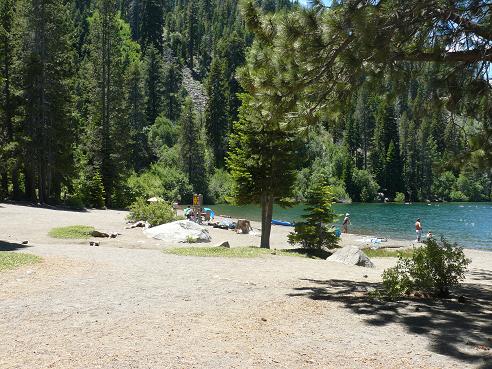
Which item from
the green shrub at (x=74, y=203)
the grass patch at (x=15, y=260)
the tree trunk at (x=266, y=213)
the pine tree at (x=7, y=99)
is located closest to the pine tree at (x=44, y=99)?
the pine tree at (x=7, y=99)

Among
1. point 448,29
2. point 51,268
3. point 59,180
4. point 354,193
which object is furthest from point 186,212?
point 354,193

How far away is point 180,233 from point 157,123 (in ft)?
261

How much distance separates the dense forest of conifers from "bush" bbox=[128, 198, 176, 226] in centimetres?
844

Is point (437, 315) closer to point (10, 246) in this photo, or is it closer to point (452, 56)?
point (452, 56)

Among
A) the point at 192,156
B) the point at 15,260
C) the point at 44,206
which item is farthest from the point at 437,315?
the point at 192,156

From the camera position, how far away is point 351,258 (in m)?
17.7

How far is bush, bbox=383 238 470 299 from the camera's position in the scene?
9.07 meters

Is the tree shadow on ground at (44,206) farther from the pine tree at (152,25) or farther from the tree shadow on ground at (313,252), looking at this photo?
the pine tree at (152,25)

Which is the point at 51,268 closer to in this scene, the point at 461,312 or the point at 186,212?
the point at 461,312

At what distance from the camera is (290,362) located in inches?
221

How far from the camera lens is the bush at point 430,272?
9.07m

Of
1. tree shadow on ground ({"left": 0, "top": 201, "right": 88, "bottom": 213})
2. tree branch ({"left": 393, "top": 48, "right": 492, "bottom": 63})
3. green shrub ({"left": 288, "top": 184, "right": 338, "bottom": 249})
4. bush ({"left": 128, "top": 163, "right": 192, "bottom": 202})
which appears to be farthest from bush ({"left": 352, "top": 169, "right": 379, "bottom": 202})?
tree branch ({"left": 393, "top": 48, "right": 492, "bottom": 63})

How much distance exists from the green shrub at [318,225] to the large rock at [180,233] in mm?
4273

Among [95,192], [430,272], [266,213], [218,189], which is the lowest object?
[430,272]
